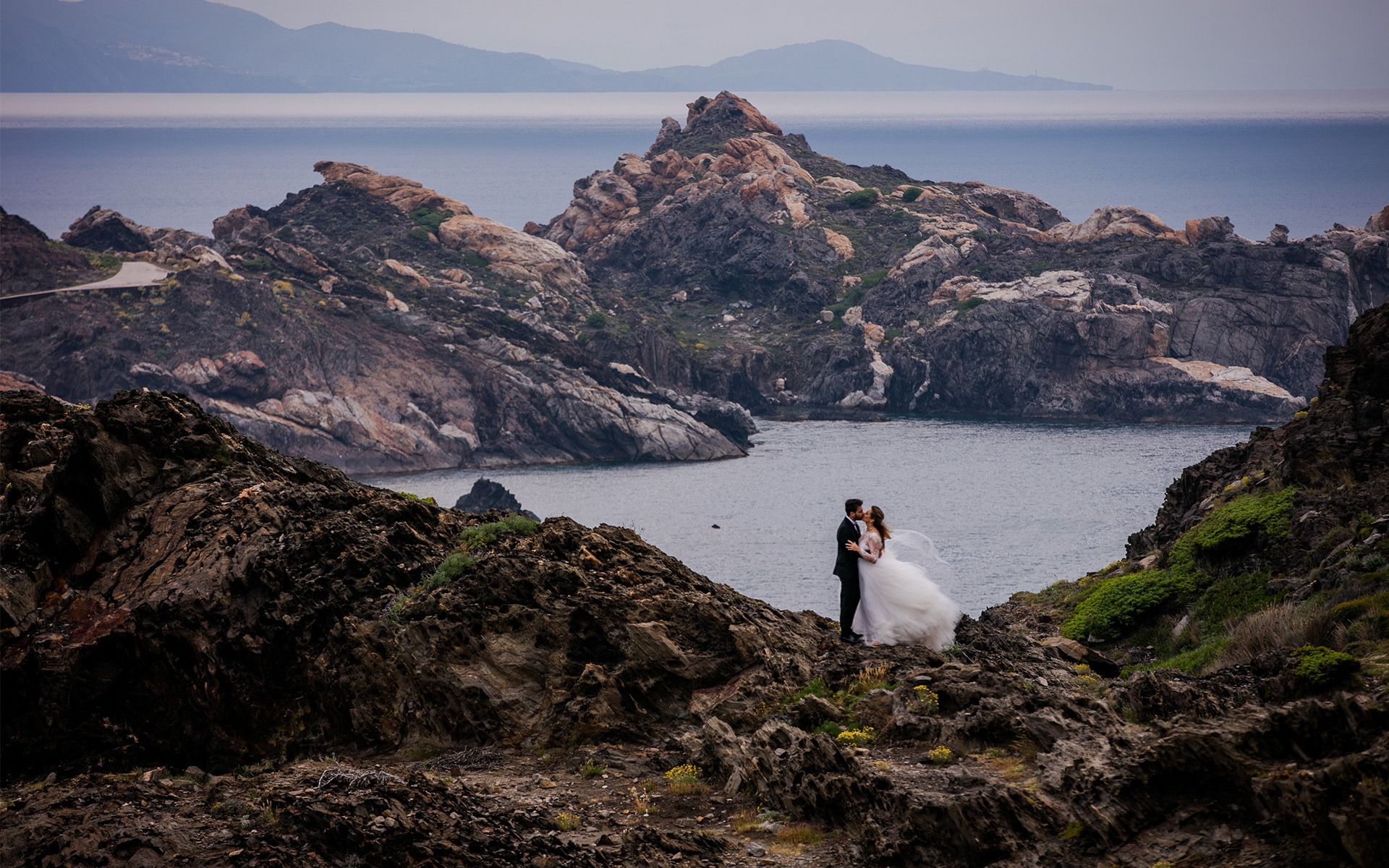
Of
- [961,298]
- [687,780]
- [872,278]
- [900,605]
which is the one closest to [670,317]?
[872,278]

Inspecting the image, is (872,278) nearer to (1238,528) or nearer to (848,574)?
(1238,528)

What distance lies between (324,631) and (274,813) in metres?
4.49

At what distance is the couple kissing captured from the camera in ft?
54.7

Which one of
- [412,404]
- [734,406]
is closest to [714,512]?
[734,406]

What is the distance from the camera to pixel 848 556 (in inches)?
663

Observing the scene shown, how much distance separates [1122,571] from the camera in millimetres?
28297

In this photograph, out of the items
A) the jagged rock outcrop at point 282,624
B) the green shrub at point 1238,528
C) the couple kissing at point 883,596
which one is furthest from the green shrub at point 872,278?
the jagged rock outcrop at point 282,624

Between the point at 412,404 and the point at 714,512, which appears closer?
the point at 714,512

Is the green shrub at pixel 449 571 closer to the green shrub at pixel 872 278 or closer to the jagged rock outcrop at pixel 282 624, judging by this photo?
the jagged rock outcrop at pixel 282 624

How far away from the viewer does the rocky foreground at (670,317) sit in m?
117

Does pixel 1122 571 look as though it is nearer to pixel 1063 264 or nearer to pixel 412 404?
pixel 412 404

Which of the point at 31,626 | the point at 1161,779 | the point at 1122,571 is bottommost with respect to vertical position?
the point at 1122,571

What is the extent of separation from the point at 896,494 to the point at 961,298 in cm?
5934

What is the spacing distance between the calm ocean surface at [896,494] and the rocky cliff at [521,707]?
1499 inches
